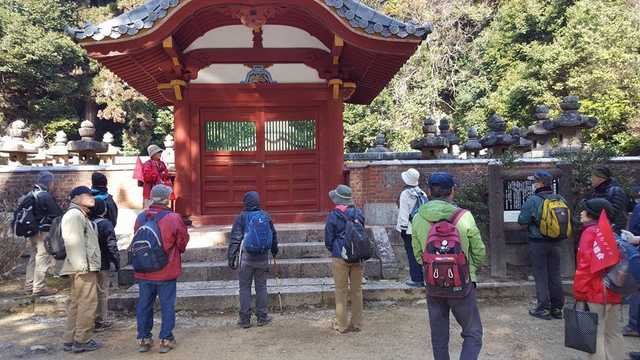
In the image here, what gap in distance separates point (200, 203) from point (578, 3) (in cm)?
2037

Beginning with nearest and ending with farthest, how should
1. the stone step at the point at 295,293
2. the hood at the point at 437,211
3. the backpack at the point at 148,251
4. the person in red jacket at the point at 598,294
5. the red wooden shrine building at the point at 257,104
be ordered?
the hood at the point at 437,211 → the person in red jacket at the point at 598,294 → the backpack at the point at 148,251 → the stone step at the point at 295,293 → the red wooden shrine building at the point at 257,104

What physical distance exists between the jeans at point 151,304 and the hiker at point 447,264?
2.68m

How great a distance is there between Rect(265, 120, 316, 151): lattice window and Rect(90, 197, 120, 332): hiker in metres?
3.74

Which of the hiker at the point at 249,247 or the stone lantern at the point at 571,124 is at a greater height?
the stone lantern at the point at 571,124

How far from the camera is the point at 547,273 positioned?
6211mm

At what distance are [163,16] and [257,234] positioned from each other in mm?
3869

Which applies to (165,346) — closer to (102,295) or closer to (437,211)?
(102,295)

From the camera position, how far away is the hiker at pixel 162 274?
506cm

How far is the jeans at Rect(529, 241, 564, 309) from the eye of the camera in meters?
6.15

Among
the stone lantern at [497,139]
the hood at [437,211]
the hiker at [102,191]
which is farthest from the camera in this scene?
the stone lantern at [497,139]

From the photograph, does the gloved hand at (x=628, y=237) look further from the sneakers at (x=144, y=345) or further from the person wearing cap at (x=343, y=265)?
the sneakers at (x=144, y=345)

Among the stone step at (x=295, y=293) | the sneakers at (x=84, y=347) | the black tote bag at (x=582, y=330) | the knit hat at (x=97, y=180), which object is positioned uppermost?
the knit hat at (x=97, y=180)

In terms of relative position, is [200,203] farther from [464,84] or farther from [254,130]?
[464,84]

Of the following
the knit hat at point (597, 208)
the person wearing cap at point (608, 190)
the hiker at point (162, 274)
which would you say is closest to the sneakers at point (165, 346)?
the hiker at point (162, 274)
